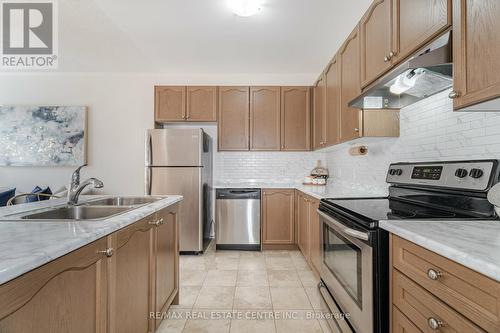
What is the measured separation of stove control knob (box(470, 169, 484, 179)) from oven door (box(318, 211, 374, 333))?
613 mm

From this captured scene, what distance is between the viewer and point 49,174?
389cm

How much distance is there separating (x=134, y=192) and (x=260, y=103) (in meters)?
2.33

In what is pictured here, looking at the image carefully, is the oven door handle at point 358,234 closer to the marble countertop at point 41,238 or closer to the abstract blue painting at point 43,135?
the marble countertop at point 41,238

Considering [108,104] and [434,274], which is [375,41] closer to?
[434,274]

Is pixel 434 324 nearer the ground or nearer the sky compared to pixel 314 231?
nearer the sky

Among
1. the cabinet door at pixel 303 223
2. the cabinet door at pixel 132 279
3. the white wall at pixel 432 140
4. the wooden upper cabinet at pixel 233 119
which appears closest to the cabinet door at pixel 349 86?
the white wall at pixel 432 140

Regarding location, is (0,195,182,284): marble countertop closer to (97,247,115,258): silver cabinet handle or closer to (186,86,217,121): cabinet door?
(97,247,115,258): silver cabinet handle

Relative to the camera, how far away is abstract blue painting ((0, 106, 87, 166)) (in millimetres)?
3812

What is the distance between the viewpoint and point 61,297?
2.63 feet

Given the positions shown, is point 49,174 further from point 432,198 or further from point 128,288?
point 432,198

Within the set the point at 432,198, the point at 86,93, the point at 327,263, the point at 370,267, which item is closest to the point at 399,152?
the point at 432,198

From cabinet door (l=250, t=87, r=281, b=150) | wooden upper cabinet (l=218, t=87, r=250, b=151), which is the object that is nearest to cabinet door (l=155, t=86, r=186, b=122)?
wooden upper cabinet (l=218, t=87, r=250, b=151)

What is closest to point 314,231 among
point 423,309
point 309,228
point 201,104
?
point 309,228

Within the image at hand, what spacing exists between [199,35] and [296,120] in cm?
171
